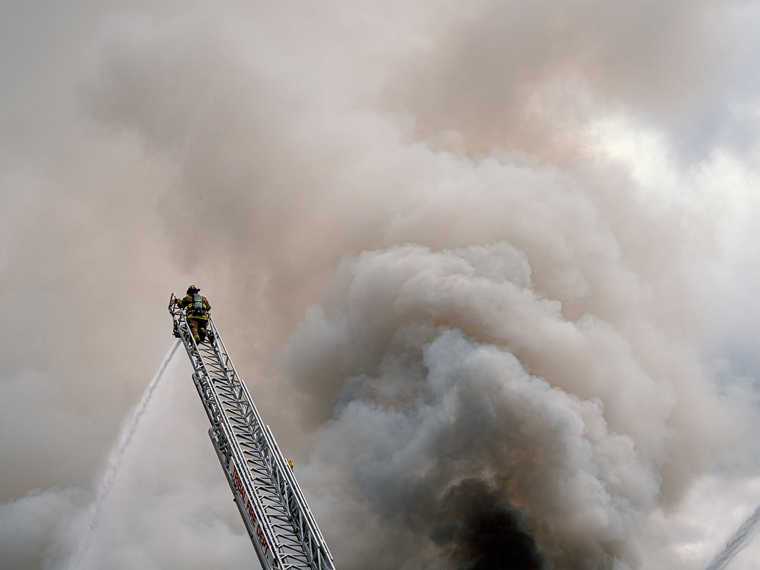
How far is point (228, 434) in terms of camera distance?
137 ft

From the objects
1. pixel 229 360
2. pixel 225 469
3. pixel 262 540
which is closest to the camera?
pixel 262 540

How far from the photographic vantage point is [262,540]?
3853 centimetres

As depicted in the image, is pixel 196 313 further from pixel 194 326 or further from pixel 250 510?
pixel 250 510

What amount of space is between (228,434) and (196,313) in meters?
8.00

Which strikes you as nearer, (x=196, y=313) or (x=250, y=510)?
(x=250, y=510)

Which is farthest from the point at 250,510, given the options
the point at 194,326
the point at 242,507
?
the point at 194,326

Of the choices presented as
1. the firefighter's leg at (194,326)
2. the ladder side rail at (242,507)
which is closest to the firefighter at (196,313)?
the firefighter's leg at (194,326)

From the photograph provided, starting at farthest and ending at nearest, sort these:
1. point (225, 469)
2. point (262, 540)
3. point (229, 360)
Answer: point (229, 360) → point (225, 469) → point (262, 540)

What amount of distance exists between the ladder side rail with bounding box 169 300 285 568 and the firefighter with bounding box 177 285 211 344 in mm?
395

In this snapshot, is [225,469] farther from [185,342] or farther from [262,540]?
[185,342]

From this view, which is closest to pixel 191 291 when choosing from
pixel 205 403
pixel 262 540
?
pixel 205 403

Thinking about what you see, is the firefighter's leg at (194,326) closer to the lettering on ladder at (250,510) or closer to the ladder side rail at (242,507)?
the ladder side rail at (242,507)

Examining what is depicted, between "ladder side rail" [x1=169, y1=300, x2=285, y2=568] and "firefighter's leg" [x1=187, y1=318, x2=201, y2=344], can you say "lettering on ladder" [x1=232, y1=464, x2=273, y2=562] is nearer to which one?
"ladder side rail" [x1=169, y1=300, x2=285, y2=568]

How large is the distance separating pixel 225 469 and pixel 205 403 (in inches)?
155
